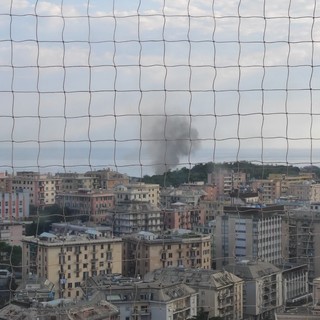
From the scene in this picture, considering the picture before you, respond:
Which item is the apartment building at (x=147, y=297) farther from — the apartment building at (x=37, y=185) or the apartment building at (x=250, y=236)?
the apartment building at (x=37, y=185)

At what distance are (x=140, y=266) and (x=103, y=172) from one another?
7358 mm

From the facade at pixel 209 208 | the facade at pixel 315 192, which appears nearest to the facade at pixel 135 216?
the facade at pixel 209 208

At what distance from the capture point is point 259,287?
7840 millimetres

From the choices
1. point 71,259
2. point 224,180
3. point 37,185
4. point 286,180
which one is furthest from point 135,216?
point 286,180

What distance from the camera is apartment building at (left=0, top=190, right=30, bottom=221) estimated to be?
12.3 meters

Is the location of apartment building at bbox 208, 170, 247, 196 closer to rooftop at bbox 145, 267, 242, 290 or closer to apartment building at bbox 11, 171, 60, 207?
apartment building at bbox 11, 171, 60, 207

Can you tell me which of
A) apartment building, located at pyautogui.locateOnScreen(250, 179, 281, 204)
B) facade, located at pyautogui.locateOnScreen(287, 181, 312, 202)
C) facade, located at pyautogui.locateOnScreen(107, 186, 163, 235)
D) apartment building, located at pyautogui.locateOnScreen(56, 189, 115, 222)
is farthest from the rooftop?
facade, located at pyautogui.locateOnScreen(287, 181, 312, 202)

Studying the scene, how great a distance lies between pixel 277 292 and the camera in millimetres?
8352

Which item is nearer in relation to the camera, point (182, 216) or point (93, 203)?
point (182, 216)

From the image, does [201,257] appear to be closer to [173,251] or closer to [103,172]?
[173,251]

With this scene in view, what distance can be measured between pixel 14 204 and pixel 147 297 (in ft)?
19.9

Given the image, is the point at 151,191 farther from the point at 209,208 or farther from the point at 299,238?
the point at 299,238

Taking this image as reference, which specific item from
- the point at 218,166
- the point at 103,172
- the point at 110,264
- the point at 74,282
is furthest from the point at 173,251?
the point at 103,172

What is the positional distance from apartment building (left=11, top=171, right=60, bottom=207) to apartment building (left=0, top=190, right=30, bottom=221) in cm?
19
